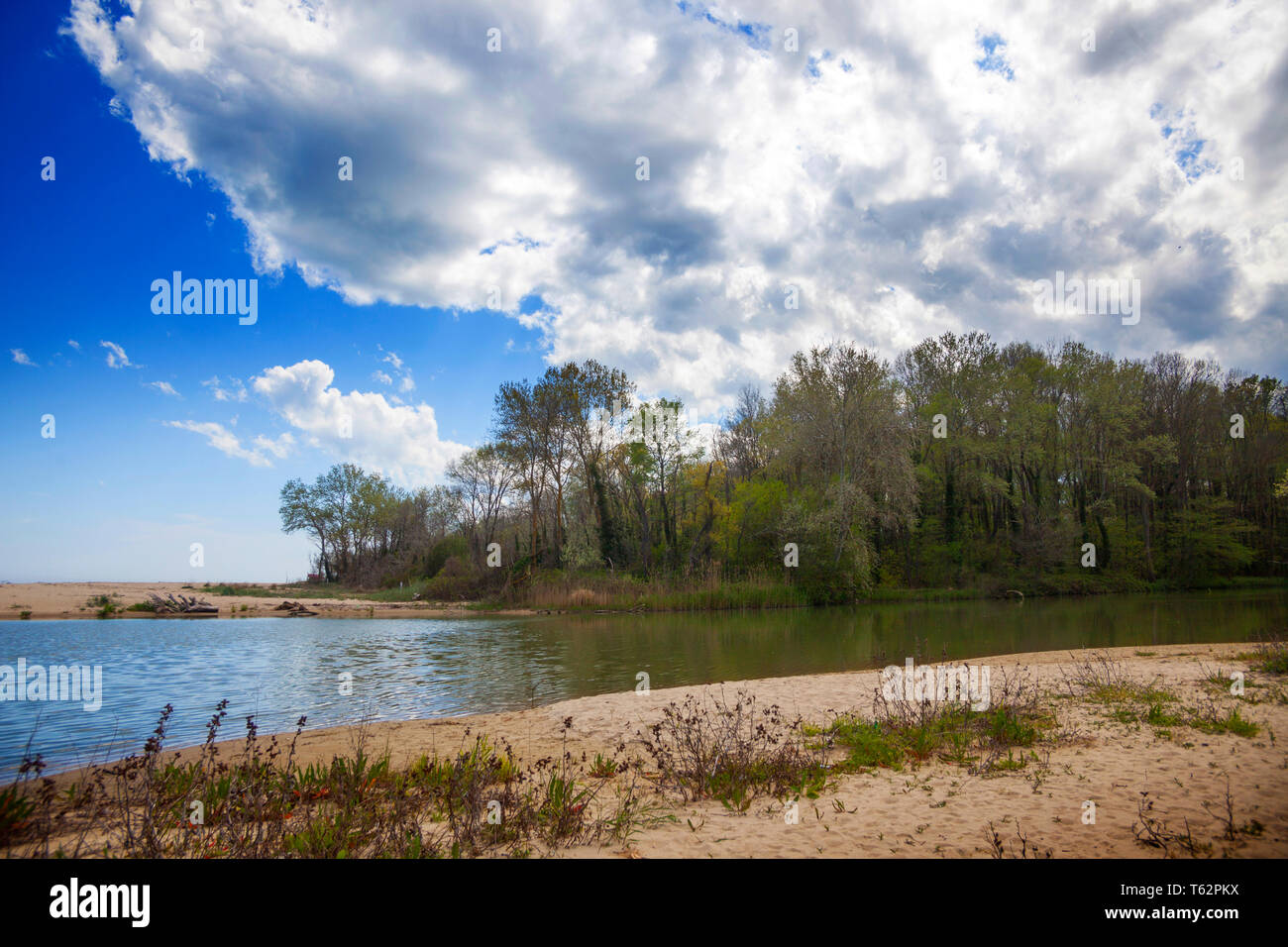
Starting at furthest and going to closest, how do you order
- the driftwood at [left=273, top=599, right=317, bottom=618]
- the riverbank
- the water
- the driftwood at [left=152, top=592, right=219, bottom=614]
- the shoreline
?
the driftwood at [left=273, top=599, right=317, bottom=618]
the driftwood at [left=152, top=592, right=219, bottom=614]
the shoreline
the water
the riverbank

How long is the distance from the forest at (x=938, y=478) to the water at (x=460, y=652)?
8510 mm

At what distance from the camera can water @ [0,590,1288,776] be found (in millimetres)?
10094

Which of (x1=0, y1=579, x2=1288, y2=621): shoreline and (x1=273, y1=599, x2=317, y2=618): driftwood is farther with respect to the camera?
(x1=273, y1=599, x2=317, y2=618): driftwood

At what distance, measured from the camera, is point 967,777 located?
19.1ft

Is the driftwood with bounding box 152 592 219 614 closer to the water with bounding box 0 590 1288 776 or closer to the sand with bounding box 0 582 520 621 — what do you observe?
the sand with bounding box 0 582 520 621

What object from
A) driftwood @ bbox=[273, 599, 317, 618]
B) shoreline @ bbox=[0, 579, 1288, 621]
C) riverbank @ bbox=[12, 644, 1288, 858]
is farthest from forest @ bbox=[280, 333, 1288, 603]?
riverbank @ bbox=[12, 644, 1288, 858]

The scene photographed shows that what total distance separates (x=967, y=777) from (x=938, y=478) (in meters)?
41.1

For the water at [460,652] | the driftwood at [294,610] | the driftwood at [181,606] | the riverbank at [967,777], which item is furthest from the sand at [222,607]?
the riverbank at [967,777]

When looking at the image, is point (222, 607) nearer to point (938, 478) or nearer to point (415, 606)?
point (415, 606)

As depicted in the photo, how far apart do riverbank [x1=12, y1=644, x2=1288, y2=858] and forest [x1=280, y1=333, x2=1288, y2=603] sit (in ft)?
88.7

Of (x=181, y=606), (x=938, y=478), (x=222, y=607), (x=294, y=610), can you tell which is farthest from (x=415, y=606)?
(x=938, y=478)

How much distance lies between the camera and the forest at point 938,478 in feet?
122

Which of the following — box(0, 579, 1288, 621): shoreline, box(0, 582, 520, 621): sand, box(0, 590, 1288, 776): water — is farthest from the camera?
box(0, 579, 1288, 621): shoreline

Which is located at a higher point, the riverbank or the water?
the riverbank
